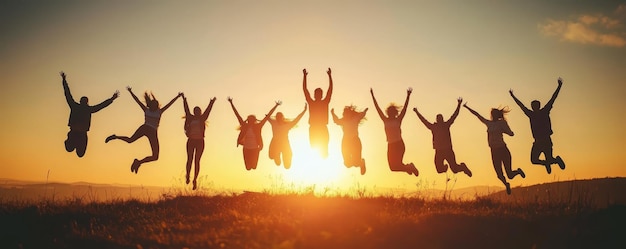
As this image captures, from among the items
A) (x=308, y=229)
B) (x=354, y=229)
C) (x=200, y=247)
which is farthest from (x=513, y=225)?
(x=200, y=247)

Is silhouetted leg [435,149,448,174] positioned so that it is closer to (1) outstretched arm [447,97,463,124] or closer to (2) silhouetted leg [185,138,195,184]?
(1) outstretched arm [447,97,463,124]

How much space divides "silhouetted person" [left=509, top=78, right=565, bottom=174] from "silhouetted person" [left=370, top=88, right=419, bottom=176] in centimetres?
391

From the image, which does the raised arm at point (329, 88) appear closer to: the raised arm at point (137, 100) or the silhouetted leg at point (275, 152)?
the silhouetted leg at point (275, 152)

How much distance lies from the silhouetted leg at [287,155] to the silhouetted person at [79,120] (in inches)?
240

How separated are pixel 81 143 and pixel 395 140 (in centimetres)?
1065

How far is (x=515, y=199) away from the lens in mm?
15203

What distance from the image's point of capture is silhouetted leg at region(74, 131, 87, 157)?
16578mm

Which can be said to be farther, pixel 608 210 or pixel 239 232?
pixel 608 210

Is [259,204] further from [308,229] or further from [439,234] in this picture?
[439,234]

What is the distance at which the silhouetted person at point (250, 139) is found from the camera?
1719 cm

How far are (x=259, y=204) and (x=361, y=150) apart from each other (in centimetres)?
398

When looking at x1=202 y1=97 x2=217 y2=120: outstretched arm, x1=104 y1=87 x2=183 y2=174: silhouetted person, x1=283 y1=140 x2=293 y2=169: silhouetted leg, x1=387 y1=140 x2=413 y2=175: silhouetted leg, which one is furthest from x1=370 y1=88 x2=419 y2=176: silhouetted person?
x1=104 y1=87 x2=183 y2=174: silhouetted person

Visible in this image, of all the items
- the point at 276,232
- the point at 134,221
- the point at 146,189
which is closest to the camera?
the point at 276,232

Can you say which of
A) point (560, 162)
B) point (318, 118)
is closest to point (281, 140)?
point (318, 118)
